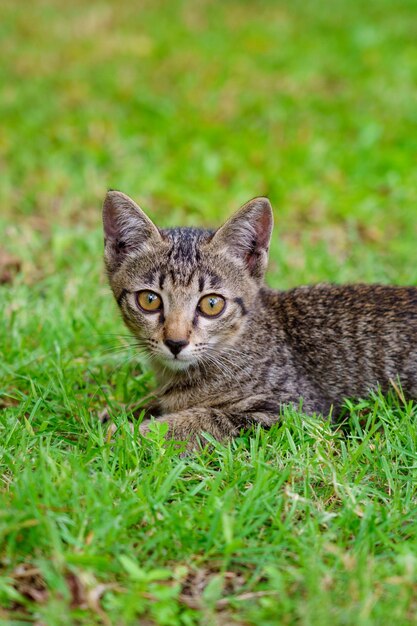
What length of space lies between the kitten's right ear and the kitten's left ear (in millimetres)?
434

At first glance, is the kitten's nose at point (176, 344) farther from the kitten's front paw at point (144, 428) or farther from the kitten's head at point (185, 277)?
the kitten's front paw at point (144, 428)

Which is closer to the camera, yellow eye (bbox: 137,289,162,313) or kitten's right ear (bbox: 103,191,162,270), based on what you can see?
yellow eye (bbox: 137,289,162,313)

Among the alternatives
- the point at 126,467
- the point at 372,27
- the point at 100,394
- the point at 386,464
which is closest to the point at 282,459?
the point at 386,464

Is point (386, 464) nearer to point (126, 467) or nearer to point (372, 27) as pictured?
point (126, 467)

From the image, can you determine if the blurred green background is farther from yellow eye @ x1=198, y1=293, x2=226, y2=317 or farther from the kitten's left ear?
yellow eye @ x1=198, y1=293, x2=226, y2=317

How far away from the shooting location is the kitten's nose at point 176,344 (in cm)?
450

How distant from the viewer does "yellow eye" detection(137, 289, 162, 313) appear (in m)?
4.77

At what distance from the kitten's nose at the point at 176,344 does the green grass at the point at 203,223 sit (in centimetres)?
51

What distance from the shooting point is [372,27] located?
14.0 metres

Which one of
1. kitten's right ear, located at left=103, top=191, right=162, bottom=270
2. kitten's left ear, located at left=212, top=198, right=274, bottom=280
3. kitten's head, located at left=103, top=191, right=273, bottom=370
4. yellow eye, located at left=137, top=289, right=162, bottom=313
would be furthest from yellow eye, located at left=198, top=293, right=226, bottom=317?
kitten's right ear, located at left=103, top=191, right=162, bottom=270

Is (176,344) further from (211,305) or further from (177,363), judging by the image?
(211,305)

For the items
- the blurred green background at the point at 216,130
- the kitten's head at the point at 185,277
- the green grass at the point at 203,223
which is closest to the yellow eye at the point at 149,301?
the kitten's head at the point at 185,277

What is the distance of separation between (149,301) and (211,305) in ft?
1.25

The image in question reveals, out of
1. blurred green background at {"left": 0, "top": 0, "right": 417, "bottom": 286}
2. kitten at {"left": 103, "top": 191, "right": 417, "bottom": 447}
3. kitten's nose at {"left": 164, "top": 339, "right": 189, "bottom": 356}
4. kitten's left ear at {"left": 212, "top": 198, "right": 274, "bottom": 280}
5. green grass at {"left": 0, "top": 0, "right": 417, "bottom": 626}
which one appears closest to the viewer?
green grass at {"left": 0, "top": 0, "right": 417, "bottom": 626}
